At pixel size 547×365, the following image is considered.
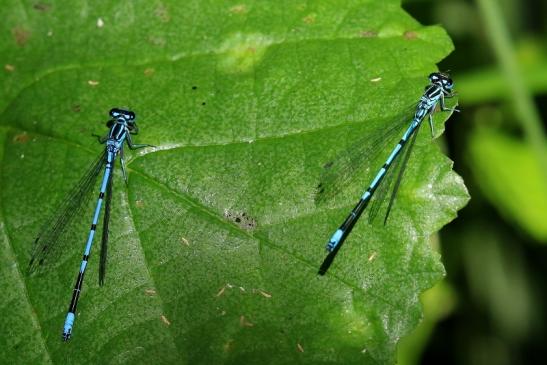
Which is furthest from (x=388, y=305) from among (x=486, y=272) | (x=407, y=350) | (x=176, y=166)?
(x=486, y=272)

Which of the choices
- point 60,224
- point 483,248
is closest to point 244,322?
point 60,224

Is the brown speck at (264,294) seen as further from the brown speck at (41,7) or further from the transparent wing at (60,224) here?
the brown speck at (41,7)

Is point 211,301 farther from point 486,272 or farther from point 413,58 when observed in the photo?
point 486,272

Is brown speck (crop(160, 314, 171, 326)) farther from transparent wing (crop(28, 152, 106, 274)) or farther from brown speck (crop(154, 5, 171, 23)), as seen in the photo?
brown speck (crop(154, 5, 171, 23))

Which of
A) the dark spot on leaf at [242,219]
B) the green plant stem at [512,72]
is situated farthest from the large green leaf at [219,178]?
the green plant stem at [512,72]

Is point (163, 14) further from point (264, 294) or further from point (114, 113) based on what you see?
point (264, 294)

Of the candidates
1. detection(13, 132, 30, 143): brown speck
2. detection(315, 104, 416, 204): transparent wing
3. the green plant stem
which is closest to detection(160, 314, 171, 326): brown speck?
detection(315, 104, 416, 204): transparent wing
